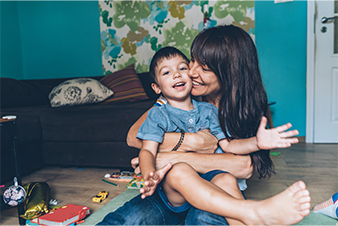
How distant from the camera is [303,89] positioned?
107 inches

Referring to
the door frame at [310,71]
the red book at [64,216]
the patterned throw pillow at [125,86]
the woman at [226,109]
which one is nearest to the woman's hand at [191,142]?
the woman at [226,109]

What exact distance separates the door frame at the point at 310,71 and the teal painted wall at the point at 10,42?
3611 mm

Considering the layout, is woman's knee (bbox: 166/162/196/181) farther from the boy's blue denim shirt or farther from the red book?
the red book

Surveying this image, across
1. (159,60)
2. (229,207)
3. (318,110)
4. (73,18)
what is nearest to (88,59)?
(73,18)

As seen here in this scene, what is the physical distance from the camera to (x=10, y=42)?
3.37 m

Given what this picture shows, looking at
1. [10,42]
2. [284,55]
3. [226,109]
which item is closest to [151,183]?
[226,109]

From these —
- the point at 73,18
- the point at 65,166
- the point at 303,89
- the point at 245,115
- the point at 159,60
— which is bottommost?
the point at 65,166

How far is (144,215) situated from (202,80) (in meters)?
0.53

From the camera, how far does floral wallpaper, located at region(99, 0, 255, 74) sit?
9.18ft

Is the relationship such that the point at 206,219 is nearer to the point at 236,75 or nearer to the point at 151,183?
the point at 151,183

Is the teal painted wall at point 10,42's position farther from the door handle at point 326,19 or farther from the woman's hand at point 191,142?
the door handle at point 326,19

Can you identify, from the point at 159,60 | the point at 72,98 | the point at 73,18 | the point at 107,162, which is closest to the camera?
the point at 159,60

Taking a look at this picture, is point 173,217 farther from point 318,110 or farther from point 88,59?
point 88,59

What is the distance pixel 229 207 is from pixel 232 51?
1.69ft
